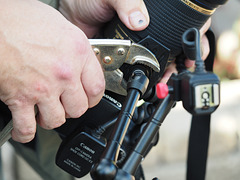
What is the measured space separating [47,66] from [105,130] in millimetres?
279

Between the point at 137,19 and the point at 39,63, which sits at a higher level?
the point at 137,19

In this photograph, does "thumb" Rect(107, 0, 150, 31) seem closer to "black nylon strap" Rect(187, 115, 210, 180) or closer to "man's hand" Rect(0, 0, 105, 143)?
"man's hand" Rect(0, 0, 105, 143)

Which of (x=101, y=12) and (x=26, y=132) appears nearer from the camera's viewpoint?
(x=26, y=132)

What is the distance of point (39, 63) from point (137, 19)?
24 centimetres

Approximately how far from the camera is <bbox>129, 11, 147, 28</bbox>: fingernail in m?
0.82

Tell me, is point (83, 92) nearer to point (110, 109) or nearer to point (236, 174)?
point (110, 109)

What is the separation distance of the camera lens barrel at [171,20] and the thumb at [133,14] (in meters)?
0.01

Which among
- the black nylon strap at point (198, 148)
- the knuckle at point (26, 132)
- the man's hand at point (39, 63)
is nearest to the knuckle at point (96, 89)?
the man's hand at point (39, 63)

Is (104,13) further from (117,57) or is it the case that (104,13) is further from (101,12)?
(117,57)

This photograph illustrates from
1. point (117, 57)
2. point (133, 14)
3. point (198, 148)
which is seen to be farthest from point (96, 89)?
point (198, 148)

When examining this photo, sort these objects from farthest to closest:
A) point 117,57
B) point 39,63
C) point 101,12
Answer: point 101,12 < point 117,57 < point 39,63

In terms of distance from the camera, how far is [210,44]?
1083 millimetres

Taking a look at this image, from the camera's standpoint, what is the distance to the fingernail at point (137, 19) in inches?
32.4

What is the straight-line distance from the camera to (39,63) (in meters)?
0.69
